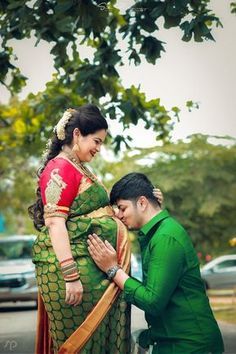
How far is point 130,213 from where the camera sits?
13.3 feet

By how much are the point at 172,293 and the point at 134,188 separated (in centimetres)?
51

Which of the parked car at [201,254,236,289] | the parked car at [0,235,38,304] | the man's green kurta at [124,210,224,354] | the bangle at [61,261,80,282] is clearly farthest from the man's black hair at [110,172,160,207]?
the parked car at [201,254,236,289]

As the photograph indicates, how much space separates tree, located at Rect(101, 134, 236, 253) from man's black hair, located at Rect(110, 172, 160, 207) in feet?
113

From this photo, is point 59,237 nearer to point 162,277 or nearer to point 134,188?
point 134,188

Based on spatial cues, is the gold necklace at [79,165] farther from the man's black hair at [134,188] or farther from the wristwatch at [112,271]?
the wristwatch at [112,271]

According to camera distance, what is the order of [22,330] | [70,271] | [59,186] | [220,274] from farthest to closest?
[220,274] → [22,330] → [59,186] → [70,271]

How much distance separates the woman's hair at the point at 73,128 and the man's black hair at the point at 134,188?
32cm

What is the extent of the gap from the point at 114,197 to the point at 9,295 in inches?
528

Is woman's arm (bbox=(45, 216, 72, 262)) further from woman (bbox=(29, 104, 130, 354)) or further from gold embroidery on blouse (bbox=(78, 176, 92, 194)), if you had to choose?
gold embroidery on blouse (bbox=(78, 176, 92, 194))

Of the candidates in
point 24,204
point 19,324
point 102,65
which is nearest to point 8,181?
point 24,204

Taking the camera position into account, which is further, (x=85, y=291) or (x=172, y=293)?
(x=85, y=291)

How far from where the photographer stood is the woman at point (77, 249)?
4.04 m

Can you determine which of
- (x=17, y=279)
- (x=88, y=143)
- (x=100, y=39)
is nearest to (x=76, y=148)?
(x=88, y=143)

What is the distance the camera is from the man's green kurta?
384 cm
